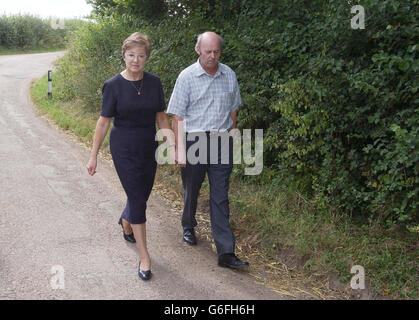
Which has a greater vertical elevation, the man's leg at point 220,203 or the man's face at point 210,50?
the man's face at point 210,50

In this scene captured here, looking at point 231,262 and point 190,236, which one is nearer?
point 231,262

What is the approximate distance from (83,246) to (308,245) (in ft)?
7.76

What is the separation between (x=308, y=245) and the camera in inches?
207

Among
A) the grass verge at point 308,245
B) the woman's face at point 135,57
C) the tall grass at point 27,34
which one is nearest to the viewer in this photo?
the woman's face at point 135,57

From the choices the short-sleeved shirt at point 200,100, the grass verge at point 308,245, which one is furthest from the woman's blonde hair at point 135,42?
the grass verge at point 308,245

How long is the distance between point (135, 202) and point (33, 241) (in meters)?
1.43

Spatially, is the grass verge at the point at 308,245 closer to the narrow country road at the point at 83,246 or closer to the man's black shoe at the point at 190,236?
the man's black shoe at the point at 190,236

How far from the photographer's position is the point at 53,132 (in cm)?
1137

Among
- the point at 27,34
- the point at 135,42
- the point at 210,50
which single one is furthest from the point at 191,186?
the point at 27,34

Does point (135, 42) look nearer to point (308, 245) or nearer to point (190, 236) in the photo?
point (190, 236)

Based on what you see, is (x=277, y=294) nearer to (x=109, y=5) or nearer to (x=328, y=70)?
(x=328, y=70)

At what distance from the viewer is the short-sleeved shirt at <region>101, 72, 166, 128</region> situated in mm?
4637

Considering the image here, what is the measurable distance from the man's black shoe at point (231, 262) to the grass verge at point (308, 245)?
0.18 m

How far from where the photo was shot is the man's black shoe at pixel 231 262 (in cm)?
498
